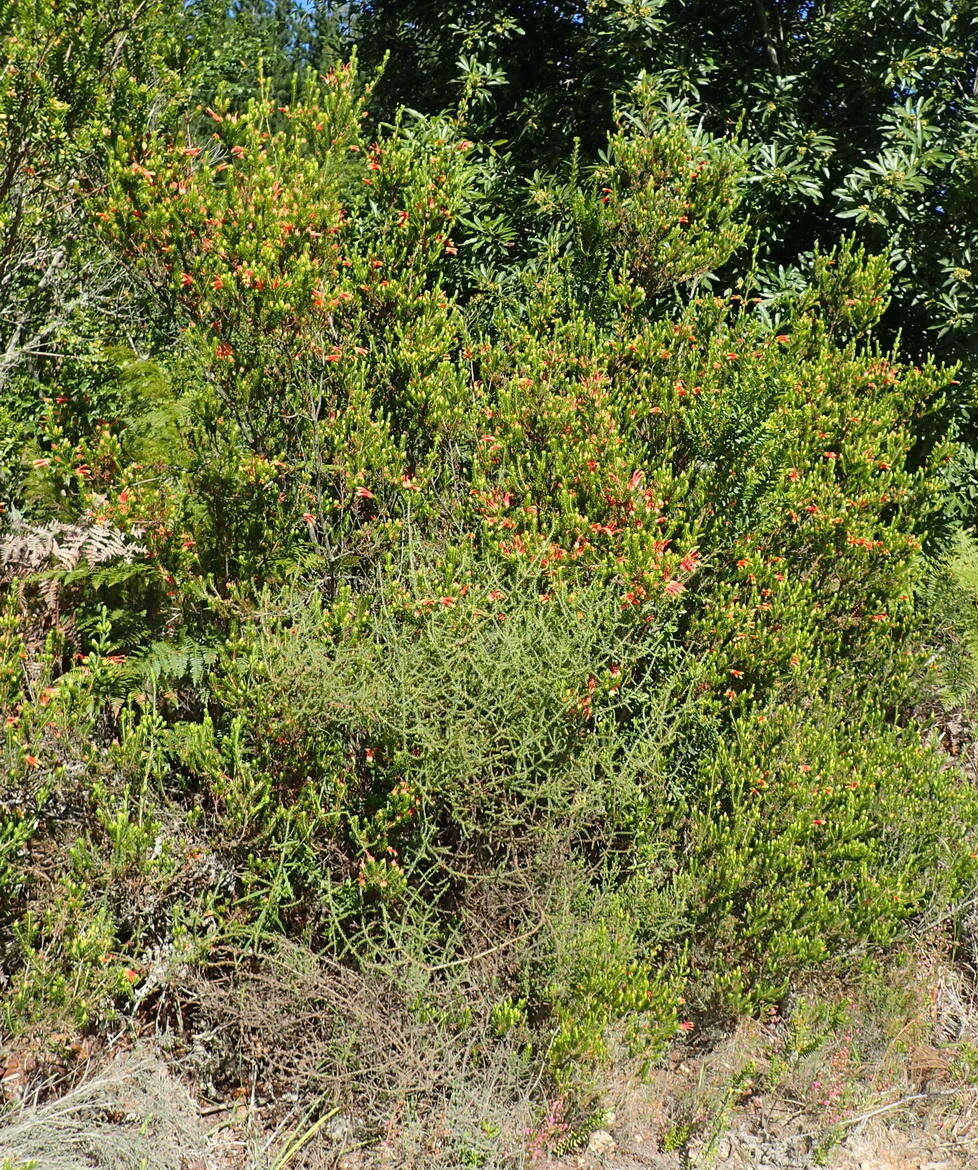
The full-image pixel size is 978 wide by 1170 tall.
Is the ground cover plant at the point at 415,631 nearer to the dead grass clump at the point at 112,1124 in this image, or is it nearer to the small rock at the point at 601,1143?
the dead grass clump at the point at 112,1124

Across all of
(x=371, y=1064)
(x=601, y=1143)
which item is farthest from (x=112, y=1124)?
(x=601, y=1143)

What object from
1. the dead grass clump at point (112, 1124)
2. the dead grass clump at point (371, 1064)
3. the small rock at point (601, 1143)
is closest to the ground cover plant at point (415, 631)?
the dead grass clump at point (371, 1064)

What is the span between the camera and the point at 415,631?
4.05 meters

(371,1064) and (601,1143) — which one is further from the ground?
(371,1064)

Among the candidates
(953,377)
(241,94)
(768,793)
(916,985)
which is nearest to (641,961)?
(768,793)

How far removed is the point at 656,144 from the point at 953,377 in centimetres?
220

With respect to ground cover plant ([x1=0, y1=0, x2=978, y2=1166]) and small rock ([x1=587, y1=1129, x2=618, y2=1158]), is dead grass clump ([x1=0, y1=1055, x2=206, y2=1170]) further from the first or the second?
small rock ([x1=587, y1=1129, x2=618, y2=1158])

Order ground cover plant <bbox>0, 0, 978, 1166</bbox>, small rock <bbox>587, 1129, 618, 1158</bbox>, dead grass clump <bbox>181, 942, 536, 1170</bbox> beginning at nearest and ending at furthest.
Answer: dead grass clump <bbox>181, 942, 536, 1170</bbox> < ground cover plant <bbox>0, 0, 978, 1166</bbox> < small rock <bbox>587, 1129, 618, 1158</bbox>

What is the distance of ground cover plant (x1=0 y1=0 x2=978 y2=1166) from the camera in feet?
12.4

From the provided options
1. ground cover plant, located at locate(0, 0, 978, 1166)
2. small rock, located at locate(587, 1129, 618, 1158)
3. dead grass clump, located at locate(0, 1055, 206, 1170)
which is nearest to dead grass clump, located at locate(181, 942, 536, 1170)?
ground cover plant, located at locate(0, 0, 978, 1166)

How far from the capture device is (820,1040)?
13.9 feet

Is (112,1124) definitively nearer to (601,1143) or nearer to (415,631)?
(601,1143)

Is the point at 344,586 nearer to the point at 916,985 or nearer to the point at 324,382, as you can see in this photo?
the point at 324,382

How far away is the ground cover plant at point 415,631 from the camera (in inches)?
149
